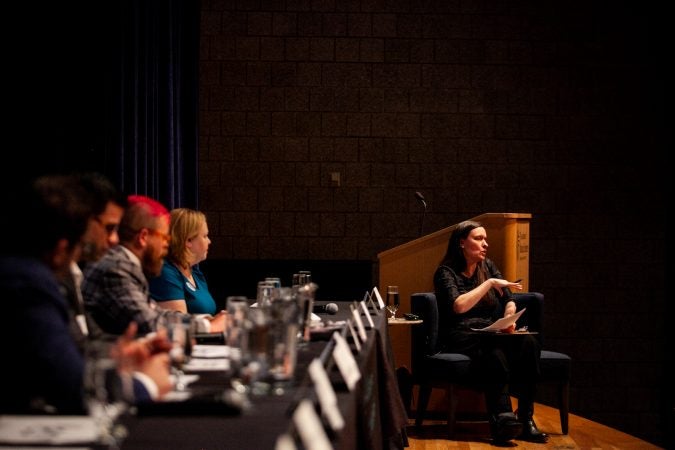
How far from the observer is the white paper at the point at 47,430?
147 centimetres

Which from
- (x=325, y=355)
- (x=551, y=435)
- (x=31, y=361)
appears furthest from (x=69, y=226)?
(x=551, y=435)

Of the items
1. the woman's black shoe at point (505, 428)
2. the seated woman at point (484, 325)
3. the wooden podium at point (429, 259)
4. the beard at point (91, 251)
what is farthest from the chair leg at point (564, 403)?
the beard at point (91, 251)

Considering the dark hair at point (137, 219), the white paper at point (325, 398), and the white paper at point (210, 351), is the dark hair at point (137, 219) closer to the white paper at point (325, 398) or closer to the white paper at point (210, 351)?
the white paper at point (210, 351)

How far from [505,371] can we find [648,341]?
9.94ft

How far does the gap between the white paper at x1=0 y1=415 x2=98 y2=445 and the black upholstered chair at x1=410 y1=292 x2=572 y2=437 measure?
11.6 ft

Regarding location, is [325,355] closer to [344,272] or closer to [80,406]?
[80,406]

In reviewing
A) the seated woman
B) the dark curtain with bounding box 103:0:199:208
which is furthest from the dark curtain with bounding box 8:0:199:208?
the seated woman

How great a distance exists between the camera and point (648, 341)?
736cm

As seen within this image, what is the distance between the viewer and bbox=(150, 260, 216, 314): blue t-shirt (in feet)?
A: 12.2

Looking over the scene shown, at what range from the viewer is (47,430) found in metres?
1.53

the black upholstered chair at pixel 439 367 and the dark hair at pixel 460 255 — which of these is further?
the dark hair at pixel 460 255

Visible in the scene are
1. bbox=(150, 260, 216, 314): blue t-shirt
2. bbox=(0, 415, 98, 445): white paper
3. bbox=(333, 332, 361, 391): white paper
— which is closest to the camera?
bbox=(0, 415, 98, 445): white paper

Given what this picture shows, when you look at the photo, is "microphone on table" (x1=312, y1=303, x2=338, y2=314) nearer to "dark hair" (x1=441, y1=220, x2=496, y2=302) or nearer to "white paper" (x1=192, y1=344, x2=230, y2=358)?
"dark hair" (x1=441, y1=220, x2=496, y2=302)

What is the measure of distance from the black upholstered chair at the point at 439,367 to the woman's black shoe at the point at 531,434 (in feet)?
0.87
